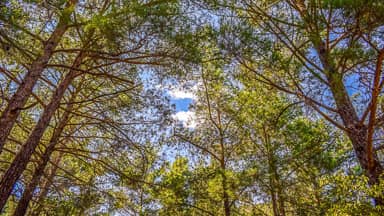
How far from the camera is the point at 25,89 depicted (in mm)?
4238

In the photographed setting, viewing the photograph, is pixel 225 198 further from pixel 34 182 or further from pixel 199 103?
pixel 34 182

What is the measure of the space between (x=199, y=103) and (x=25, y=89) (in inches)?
185

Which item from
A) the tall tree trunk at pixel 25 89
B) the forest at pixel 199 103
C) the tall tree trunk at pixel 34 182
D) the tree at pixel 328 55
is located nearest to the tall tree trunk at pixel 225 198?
the forest at pixel 199 103

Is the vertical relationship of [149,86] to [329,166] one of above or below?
above

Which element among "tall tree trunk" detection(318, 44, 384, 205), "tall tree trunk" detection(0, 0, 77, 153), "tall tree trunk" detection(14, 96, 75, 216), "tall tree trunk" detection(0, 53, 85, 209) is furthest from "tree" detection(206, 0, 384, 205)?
"tall tree trunk" detection(14, 96, 75, 216)

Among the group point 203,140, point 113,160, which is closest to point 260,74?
point 203,140

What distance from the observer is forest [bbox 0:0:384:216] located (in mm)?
4207

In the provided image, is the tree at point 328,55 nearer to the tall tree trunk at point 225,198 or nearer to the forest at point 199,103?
the forest at point 199,103

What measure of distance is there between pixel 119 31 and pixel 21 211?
348 cm

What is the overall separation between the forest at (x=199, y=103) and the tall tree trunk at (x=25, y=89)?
0.06 ft

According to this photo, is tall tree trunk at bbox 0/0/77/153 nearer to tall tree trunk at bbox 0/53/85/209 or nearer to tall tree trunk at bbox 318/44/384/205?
tall tree trunk at bbox 0/53/85/209

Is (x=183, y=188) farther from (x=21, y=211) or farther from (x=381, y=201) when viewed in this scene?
(x=381, y=201)

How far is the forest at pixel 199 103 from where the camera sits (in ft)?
13.8

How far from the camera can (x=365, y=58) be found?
419 cm
